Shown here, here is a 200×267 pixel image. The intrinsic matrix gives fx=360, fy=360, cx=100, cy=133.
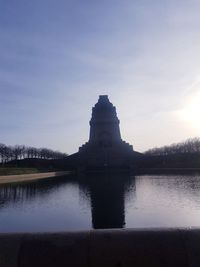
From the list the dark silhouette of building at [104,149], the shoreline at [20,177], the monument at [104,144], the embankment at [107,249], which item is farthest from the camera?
the monument at [104,144]

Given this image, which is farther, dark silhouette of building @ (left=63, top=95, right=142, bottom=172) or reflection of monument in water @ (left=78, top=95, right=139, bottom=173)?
reflection of monument in water @ (left=78, top=95, right=139, bottom=173)

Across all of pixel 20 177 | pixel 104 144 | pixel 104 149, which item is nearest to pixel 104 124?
pixel 104 144

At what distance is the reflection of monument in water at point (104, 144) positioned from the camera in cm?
9200

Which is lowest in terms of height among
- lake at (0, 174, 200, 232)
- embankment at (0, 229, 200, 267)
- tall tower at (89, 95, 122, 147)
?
lake at (0, 174, 200, 232)

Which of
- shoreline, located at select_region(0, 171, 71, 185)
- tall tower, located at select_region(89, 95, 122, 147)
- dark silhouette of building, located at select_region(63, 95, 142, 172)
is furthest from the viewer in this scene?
tall tower, located at select_region(89, 95, 122, 147)

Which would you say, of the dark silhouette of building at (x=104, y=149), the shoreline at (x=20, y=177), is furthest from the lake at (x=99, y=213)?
the dark silhouette of building at (x=104, y=149)

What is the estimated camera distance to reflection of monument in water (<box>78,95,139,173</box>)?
92.0 meters

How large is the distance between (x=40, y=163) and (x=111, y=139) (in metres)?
21.0

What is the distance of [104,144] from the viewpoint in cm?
9925

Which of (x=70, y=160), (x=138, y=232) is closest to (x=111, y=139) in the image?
(x=70, y=160)

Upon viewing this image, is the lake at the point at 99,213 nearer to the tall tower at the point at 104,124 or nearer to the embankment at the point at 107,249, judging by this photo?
the embankment at the point at 107,249

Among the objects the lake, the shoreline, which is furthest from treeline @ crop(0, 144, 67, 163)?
the lake

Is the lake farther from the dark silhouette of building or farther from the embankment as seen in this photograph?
the dark silhouette of building

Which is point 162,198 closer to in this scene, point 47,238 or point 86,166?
point 47,238
